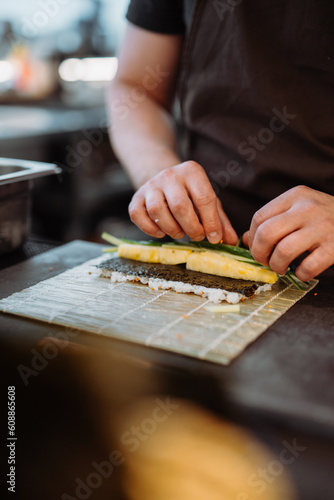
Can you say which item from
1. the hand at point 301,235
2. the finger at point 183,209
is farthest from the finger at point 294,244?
the finger at point 183,209

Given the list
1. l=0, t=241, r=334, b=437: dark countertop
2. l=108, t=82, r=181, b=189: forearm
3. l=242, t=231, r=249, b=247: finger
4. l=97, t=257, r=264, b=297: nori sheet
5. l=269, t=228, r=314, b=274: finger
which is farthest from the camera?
l=108, t=82, r=181, b=189: forearm

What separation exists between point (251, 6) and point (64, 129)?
2.49 metres

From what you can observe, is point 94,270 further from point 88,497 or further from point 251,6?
point 251,6

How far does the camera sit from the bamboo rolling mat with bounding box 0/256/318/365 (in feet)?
2.81

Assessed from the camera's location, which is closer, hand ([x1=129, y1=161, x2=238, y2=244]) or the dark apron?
hand ([x1=129, y1=161, x2=238, y2=244])

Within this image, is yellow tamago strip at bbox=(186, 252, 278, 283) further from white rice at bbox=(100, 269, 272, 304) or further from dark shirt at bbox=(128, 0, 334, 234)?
dark shirt at bbox=(128, 0, 334, 234)

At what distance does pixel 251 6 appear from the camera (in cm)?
130

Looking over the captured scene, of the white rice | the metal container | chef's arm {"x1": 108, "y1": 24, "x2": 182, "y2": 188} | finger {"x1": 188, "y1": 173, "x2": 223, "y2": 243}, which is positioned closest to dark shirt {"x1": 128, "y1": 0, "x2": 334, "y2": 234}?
chef's arm {"x1": 108, "y1": 24, "x2": 182, "y2": 188}

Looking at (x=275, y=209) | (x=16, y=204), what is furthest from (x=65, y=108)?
(x=275, y=209)

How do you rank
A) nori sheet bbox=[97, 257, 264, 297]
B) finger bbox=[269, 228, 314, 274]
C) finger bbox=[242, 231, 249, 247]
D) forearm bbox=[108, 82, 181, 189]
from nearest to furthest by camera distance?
finger bbox=[269, 228, 314, 274] < nori sheet bbox=[97, 257, 264, 297] < finger bbox=[242, 231, 249, 247] < forearm bbox=[108, 82, 181, 189]

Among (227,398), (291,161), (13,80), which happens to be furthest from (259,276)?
(13,80)

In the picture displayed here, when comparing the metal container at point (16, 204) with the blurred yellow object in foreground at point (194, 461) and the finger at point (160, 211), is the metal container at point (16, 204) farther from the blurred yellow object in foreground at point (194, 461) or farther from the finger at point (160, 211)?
the blurred yellow object in foreground at point (194, 461)

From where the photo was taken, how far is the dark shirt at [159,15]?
1516 mm

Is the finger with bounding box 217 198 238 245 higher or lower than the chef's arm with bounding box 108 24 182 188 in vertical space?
lower
